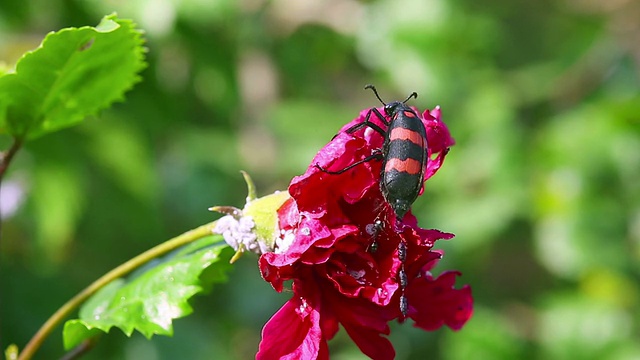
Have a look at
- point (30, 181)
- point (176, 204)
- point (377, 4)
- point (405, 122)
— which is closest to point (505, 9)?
point (377, 4)

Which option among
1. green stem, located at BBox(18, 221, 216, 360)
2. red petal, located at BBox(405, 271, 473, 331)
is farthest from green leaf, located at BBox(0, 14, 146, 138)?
red petal, located at BBox(405, 271, 473, 331)

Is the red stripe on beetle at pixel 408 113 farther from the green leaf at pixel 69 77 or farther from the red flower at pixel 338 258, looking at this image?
the green leaf at pixel 69 77

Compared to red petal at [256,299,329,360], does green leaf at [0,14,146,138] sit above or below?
above

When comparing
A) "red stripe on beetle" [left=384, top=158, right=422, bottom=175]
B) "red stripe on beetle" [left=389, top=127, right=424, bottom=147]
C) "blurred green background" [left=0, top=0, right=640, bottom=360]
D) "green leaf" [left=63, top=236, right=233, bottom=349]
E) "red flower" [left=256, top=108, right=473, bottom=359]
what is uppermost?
"blurred green background" [left=0, top=0, right=640, bottom=360]

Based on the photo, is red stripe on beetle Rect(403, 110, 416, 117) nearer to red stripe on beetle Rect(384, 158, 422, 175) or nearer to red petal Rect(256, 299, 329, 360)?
red stripe on beetle Rect(384, 158, 422, 175)

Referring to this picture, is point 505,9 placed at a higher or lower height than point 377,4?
higher

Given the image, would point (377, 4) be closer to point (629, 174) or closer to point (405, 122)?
point (629, 174)

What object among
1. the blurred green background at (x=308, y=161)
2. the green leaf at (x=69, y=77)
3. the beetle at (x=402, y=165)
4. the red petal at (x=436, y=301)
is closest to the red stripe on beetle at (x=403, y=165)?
the beetle at (x=402, y=165)
